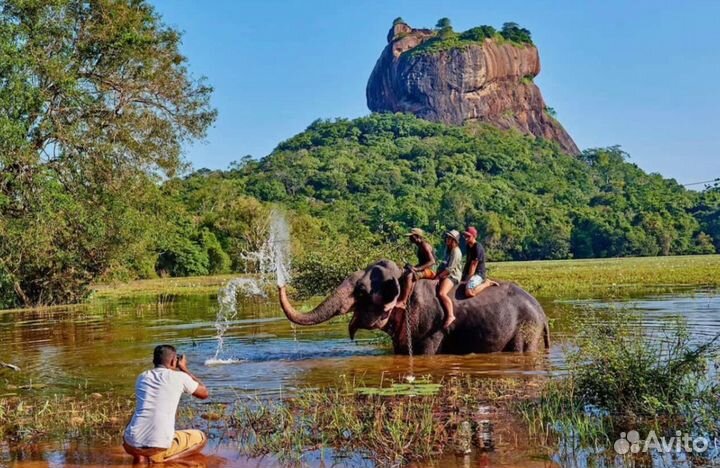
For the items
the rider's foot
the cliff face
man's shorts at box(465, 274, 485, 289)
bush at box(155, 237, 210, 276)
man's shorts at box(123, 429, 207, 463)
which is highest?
the cliff face

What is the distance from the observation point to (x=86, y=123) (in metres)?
25.0

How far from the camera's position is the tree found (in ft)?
72.1

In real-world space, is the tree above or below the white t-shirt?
above

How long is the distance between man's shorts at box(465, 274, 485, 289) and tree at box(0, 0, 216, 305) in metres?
12.1

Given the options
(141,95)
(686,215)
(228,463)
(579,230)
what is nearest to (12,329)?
(141,95)

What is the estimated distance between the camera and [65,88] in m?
22.9

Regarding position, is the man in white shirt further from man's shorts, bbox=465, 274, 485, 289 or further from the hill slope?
the hill slope

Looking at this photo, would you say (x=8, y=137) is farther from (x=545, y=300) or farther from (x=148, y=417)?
(x=545, y=300)

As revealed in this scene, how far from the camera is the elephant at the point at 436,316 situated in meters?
14.2

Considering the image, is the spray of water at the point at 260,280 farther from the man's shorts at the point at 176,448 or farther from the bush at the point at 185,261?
the bush at the point at 185,261

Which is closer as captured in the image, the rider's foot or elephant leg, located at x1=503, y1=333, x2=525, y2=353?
the rider's foot

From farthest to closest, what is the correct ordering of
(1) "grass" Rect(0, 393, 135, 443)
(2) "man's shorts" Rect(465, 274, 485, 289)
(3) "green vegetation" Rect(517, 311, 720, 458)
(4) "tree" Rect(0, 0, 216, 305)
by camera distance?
(4) "tree" Rect(0, 0, 216, 305)
(2) "man's shorts" Rect(465, 274, 485, 289)
(1) "grass" Rect(0, 393, 135, 443)
(3) "green vegetation" Rect(517, 311, 720, 458)

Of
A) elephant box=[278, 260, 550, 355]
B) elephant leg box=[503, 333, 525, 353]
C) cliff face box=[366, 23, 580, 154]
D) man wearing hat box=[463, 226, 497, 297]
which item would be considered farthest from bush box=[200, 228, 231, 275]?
Answer: cliff face box=[366, 23, 580, 154]

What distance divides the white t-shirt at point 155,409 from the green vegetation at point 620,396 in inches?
139
